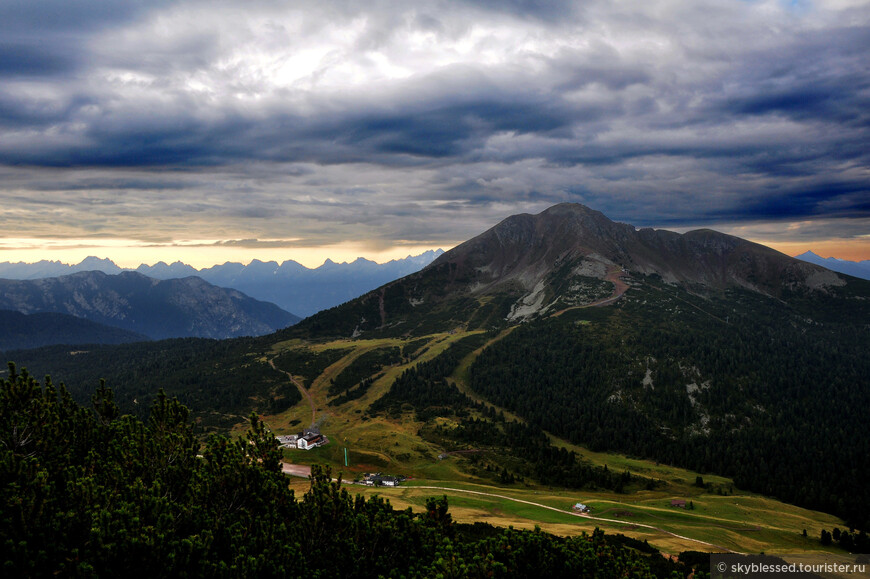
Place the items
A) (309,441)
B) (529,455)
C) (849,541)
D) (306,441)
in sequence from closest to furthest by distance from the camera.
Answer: (849,541) < (306,441) < (309,441) < (529,455)

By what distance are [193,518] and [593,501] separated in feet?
291

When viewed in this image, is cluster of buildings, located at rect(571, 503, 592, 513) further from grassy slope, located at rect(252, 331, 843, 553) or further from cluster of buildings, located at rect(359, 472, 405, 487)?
cluster of buildings, located at rect(359, 472, 405, 487)

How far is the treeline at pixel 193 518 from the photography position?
17.4 metres

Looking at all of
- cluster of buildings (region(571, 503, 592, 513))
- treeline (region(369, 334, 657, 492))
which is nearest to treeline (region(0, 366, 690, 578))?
cluster of buildings (region(571, 503, 592, 513))

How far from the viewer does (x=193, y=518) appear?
2188 centimetres

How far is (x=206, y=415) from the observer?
18438cm

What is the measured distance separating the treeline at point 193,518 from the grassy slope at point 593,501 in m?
42.3

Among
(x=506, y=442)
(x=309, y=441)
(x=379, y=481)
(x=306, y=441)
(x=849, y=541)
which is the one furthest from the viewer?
(x=506, y=442)

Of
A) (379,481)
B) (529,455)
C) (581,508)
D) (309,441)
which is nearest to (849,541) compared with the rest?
(581,508)

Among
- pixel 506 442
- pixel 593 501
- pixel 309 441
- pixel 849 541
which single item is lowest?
pixel 506 442

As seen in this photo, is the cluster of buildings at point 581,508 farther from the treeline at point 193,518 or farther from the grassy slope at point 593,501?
the treeline at point 193,518

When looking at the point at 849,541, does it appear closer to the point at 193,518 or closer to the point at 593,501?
the point at 593,501

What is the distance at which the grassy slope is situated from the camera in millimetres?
71562

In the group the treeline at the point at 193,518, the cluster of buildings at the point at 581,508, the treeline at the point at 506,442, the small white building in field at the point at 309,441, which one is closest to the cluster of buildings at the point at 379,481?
the small white building in field at the point at 309,441
